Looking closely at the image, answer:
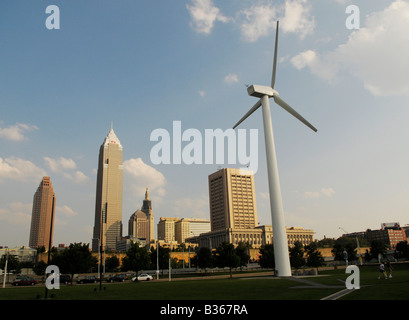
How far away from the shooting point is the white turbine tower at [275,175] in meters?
47.5

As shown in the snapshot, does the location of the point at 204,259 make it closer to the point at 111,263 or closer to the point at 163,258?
the point at 163,258

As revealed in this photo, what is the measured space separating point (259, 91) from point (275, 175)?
14.8 metres

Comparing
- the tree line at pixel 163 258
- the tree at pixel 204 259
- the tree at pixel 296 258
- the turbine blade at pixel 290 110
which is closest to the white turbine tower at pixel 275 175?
the turbine blade at pixel 290 110

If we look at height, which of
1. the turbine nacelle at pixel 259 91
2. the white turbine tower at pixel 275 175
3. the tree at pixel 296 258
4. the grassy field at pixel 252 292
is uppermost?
the turbine nacelle at pixel 259 91

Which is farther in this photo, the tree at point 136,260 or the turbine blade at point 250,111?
the tree at point 136,260

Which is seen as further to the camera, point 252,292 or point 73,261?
point 73,261

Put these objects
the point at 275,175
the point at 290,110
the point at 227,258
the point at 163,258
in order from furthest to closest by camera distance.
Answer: the point at 163,258 → the point at 227,258 → the point at 290,110 → the point at 275,175

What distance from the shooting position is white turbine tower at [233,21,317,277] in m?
47.5

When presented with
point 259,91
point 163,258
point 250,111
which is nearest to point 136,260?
point 163,258

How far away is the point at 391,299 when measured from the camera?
1869 centimetres

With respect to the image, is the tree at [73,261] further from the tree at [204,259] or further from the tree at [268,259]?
the tree at [268,259]

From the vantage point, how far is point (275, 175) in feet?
164
